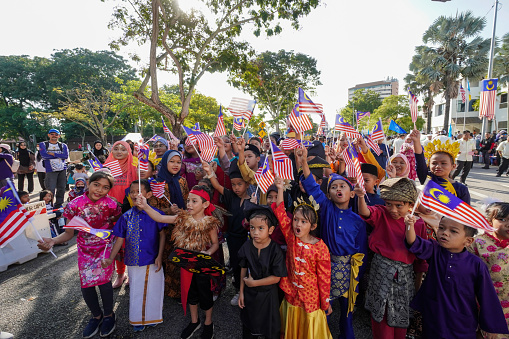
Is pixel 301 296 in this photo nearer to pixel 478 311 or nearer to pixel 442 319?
pixel 442 319

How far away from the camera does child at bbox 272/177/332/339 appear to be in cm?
239

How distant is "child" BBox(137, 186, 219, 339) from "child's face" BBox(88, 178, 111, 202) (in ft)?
1.89

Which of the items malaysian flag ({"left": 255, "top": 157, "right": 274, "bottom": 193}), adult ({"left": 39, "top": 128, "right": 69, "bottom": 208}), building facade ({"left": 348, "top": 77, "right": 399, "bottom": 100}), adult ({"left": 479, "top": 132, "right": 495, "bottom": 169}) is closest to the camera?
malaysian flag ({"left": 255, "top": 157, "right": 274, "bottom": 193})

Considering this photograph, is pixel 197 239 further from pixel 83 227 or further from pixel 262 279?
pixel 83 227

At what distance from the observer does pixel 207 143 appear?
3875 mm

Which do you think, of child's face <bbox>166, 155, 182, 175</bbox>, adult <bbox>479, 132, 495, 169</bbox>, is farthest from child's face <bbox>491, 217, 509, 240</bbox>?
adult <bbox>479, 132, 495, 169</bbox>

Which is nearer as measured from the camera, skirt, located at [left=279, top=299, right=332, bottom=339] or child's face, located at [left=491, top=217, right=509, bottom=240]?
child's face, located at [left=491, top=217, right=509, bottom=240]

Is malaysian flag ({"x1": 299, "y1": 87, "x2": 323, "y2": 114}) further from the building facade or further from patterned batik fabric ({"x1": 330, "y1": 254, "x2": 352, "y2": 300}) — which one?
the building facade

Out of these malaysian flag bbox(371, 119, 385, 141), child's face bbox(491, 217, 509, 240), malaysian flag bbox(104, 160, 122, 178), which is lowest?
child's face bbox(491, 217, 509, 240)

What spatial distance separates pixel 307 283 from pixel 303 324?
16.4 inches

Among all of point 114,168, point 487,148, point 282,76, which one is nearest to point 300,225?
point 114,168

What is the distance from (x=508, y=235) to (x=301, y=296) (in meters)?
1.90

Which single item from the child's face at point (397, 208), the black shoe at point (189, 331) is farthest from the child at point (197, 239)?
the child's face at point (397, 208)

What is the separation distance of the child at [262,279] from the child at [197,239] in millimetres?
465
